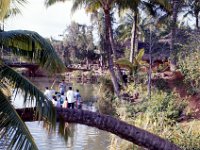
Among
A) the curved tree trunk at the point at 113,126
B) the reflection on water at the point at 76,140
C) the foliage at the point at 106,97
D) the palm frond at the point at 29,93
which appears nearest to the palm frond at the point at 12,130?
the palm frond at the point at 29,93

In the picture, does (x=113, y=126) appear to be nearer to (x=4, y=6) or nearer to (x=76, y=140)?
(x=4, y=6)

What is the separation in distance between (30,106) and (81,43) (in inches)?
2146

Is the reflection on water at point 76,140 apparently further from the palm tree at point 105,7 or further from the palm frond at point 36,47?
the palm frond at point 36,47

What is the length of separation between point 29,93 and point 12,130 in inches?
32.8

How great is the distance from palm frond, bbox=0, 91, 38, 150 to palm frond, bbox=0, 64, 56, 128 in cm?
39

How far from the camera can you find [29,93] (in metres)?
7.53

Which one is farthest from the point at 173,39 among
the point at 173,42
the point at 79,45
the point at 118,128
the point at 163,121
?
the point at 79,45

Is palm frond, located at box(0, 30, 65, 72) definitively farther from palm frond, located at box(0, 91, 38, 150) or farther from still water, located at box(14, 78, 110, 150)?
still water, located at box(14, 78, 110, 150)

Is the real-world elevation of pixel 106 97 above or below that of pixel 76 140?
above

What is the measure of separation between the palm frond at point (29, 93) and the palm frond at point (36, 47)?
0.68 meters

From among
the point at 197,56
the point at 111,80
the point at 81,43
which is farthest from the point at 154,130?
the point at 81,43

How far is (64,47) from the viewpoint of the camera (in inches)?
2504

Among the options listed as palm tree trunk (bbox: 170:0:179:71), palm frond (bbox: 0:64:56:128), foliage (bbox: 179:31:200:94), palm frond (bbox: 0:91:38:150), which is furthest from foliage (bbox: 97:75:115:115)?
palm frond (bbox: 0:91:38:150)

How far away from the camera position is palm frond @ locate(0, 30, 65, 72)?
8125 mm
